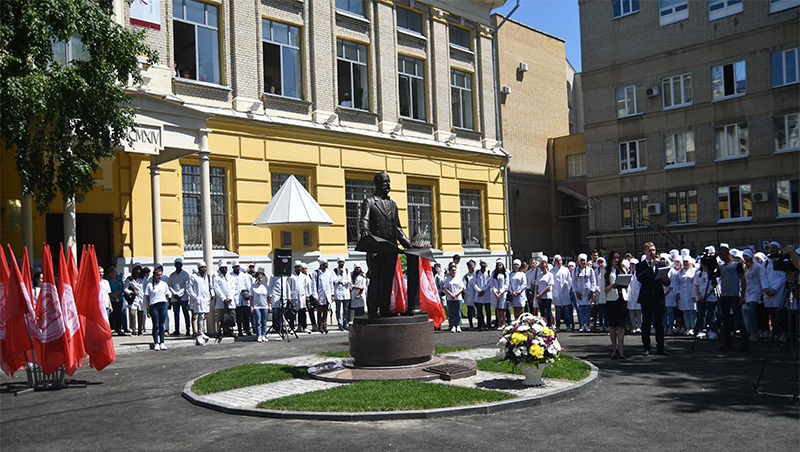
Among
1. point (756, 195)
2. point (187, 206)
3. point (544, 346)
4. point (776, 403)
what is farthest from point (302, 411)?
point (756, 195)

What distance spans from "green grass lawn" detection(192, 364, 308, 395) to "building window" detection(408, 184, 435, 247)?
16.5 m

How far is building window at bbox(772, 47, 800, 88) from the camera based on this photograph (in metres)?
32.2

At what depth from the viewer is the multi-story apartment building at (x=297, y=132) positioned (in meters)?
20.1

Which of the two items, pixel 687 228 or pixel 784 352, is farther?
pixel 687 228

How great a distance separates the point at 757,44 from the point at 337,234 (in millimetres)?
22224

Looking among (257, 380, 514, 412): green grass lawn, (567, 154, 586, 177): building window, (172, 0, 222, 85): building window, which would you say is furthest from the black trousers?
(567, 154, 586, 177): building window

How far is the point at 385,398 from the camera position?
912 cm

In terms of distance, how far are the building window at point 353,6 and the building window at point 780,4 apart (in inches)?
761

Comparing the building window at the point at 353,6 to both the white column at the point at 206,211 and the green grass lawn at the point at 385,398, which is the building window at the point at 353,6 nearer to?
the white column at the point at 206,211

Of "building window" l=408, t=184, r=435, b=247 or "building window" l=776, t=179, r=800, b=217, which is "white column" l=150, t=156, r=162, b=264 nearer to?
"building window" l=408, t=184, r=435, b=247

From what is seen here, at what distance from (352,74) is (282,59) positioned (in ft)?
10.7

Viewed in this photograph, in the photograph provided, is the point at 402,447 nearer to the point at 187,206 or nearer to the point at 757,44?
the point at 187,206

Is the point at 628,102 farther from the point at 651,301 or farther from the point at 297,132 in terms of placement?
the point at 651,301

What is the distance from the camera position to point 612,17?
3850cm
